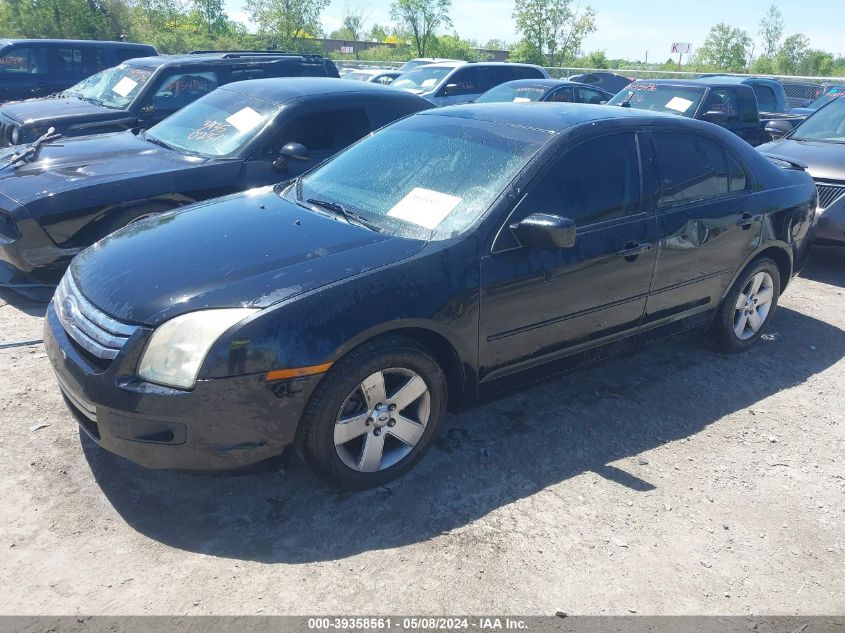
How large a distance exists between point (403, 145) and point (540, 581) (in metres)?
2.51

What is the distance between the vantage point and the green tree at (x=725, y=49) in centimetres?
4450

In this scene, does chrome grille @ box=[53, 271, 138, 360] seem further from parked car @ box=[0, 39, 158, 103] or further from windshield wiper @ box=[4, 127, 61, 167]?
parked car @ box=[0, 39, 158, 103]

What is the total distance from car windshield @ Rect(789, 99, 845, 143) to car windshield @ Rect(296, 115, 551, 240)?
18.3ft

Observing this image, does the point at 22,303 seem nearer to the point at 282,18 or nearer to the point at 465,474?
the point at 465,474

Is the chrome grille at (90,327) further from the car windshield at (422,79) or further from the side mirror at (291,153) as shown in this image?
the car windshield at (422,79)

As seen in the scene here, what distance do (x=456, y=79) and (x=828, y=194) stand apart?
9.36 meters

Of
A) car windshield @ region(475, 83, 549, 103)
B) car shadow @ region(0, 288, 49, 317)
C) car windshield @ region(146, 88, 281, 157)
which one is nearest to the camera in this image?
A: car shadow @ region(0, 288, 49, 317)

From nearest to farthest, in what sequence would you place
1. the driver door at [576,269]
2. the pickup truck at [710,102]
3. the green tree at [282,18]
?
the driver door at [576,269] < the pickup truck at [710,102] < the green tree at [282,18]

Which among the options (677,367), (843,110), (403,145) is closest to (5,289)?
(403,145)

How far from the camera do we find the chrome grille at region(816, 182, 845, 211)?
6.50 metres

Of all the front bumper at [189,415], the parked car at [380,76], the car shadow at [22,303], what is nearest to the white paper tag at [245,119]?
the car shadow at [22,303]

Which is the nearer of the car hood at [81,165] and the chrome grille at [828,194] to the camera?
the car hood at [81,165]

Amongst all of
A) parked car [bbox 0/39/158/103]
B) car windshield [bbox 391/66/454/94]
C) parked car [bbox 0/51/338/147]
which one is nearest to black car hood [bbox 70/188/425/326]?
parked car [bbox 0/51/338/147]

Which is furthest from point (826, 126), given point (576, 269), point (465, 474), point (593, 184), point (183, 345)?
point (183, 345)
